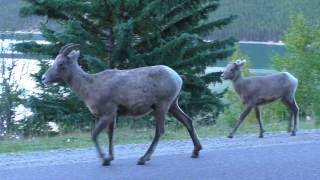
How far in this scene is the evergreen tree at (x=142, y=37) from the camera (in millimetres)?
20719

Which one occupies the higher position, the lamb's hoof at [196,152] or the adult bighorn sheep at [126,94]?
the adult bighorn sheep at [126,94]

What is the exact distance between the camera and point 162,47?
20.9 meters

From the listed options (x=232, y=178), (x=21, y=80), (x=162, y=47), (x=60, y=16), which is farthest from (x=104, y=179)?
(x=21, y=80)

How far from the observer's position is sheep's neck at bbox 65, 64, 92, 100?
30.3ft

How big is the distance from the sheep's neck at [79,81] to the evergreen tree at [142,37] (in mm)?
9824

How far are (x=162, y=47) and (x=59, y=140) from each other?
7630mm

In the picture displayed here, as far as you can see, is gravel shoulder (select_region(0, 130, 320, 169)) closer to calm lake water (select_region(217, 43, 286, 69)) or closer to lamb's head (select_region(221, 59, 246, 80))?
lamb's head (select_region(221, 59, 246, 80))

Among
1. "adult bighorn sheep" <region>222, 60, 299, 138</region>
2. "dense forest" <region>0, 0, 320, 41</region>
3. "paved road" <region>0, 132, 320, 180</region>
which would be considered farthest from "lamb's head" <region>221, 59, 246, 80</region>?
"dense forest" <region>0, 0, 320, 41</region>

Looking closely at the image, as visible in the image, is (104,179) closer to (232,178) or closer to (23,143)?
(232,178)

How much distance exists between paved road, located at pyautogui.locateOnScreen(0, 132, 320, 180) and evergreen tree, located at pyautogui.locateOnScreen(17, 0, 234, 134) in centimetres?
1041

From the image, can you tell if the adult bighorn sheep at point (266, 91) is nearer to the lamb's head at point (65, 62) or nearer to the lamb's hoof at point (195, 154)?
the lamb's hoof at point (195, 154)

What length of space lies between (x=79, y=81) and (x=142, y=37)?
13071mm

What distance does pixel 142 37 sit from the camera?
73.2 ft

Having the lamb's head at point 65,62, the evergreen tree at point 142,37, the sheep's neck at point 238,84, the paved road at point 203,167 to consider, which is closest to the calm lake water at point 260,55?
the evergreen tree at point 142,37
